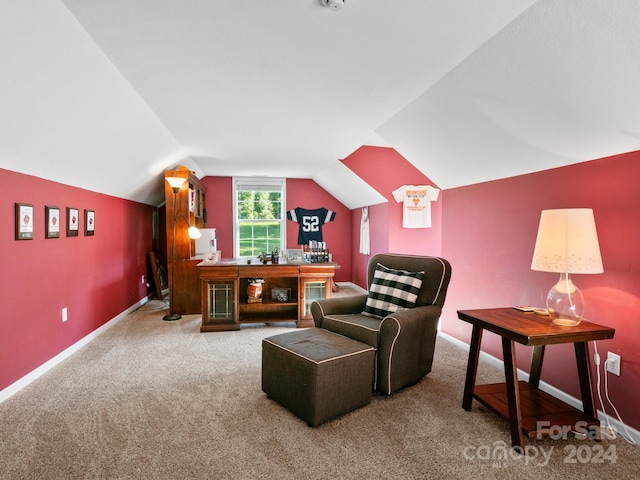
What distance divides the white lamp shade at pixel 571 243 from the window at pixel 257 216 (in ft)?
18.8

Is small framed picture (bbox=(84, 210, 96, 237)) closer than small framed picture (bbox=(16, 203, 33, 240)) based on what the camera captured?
No

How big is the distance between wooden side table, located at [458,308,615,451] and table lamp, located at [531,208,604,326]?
106 millimetres

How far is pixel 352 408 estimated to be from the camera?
238 centimetres

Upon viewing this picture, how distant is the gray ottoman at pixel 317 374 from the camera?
7.25ft

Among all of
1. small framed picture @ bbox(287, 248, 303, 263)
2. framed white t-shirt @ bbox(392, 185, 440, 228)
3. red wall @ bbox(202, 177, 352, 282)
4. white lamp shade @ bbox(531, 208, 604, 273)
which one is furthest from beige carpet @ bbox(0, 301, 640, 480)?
red wall @ bbox(202, 177, 352, 282)

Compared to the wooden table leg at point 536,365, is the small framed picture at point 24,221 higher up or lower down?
higher up

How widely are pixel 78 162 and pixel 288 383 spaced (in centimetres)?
271

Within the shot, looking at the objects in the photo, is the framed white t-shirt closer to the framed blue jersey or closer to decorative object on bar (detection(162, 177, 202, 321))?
the framed blue jersey

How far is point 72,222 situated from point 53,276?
0.59 m

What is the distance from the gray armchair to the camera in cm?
256

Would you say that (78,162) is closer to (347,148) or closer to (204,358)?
(204,358)

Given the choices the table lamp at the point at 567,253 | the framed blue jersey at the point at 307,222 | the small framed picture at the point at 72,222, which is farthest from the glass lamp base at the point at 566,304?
the framed blue jersey at the point at 307,222

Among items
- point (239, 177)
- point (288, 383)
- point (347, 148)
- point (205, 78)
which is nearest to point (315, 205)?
point (239, 177)

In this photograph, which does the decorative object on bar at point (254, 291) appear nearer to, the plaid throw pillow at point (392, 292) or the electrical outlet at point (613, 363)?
the plaid throw pillow at point (392, 292)
